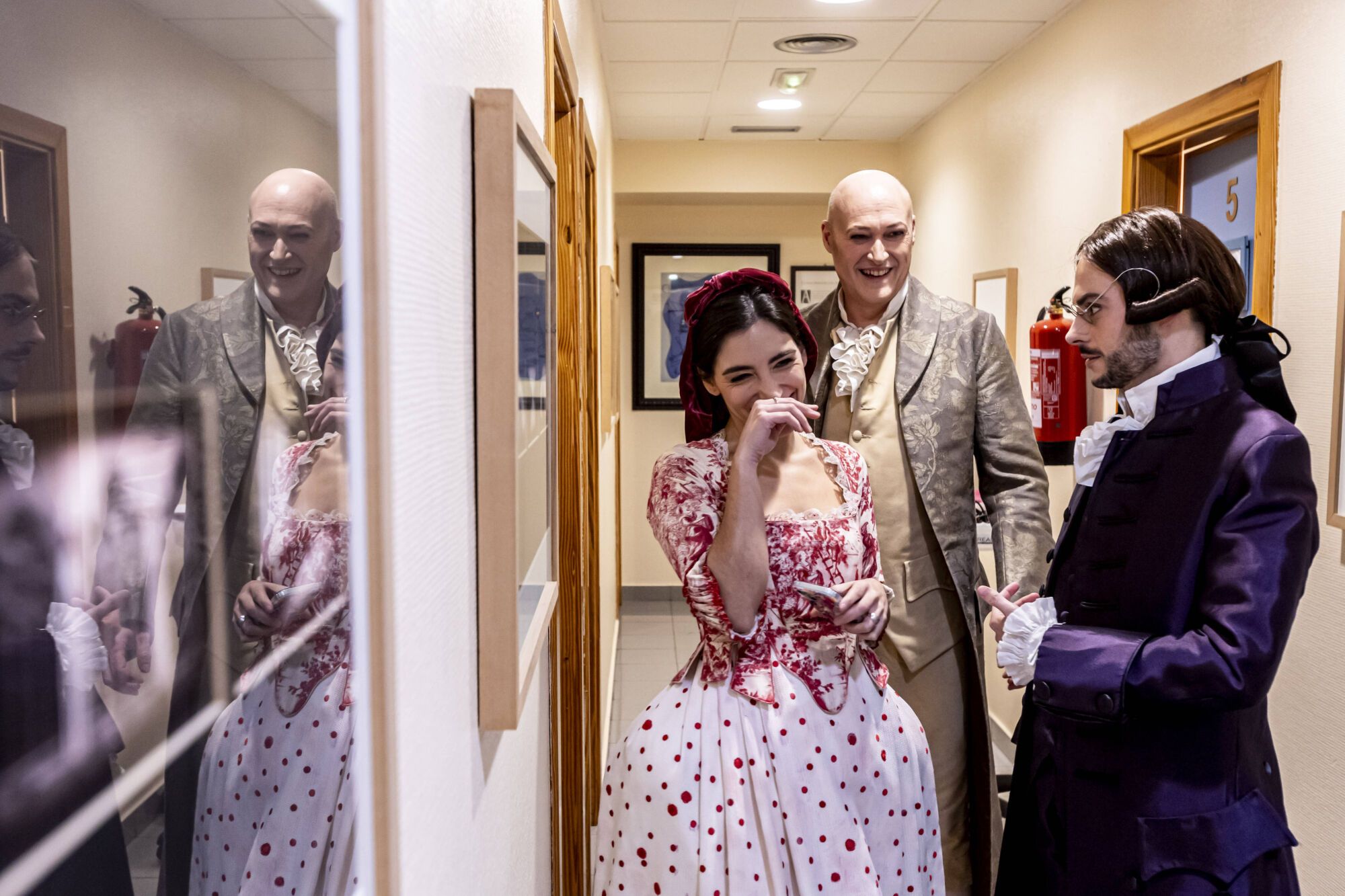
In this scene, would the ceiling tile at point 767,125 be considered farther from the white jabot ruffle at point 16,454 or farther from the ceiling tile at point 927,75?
the white jabot ruffle at point 16,454

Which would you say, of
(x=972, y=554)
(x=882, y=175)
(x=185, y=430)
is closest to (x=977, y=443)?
(x=972, y=554)

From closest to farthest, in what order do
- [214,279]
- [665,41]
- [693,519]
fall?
[214,279] < [693,519] < [665,41]

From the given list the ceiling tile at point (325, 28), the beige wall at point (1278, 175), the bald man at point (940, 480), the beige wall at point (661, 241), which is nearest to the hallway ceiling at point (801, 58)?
the beige wall at point (1278, 175)

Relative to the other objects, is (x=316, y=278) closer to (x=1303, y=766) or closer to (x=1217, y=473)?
(x=1217, y=473)

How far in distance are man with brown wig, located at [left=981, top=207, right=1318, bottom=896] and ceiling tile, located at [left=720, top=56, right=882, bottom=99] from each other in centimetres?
269

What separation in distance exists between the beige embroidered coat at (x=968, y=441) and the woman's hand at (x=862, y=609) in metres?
0.58

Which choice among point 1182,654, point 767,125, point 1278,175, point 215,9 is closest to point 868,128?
point 767,125

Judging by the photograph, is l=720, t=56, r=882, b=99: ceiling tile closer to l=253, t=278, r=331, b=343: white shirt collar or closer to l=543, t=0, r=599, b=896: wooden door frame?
l=543, t=0, r=599, b=896: wooden door frame

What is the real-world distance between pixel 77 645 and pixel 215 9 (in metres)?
0.23

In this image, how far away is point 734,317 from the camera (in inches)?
65.5

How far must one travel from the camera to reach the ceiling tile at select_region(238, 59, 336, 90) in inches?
16.1

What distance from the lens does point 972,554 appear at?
225 centimetres

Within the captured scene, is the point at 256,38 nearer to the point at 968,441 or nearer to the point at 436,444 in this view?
the point at 436,444

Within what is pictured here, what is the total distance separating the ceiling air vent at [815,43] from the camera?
373 cm
